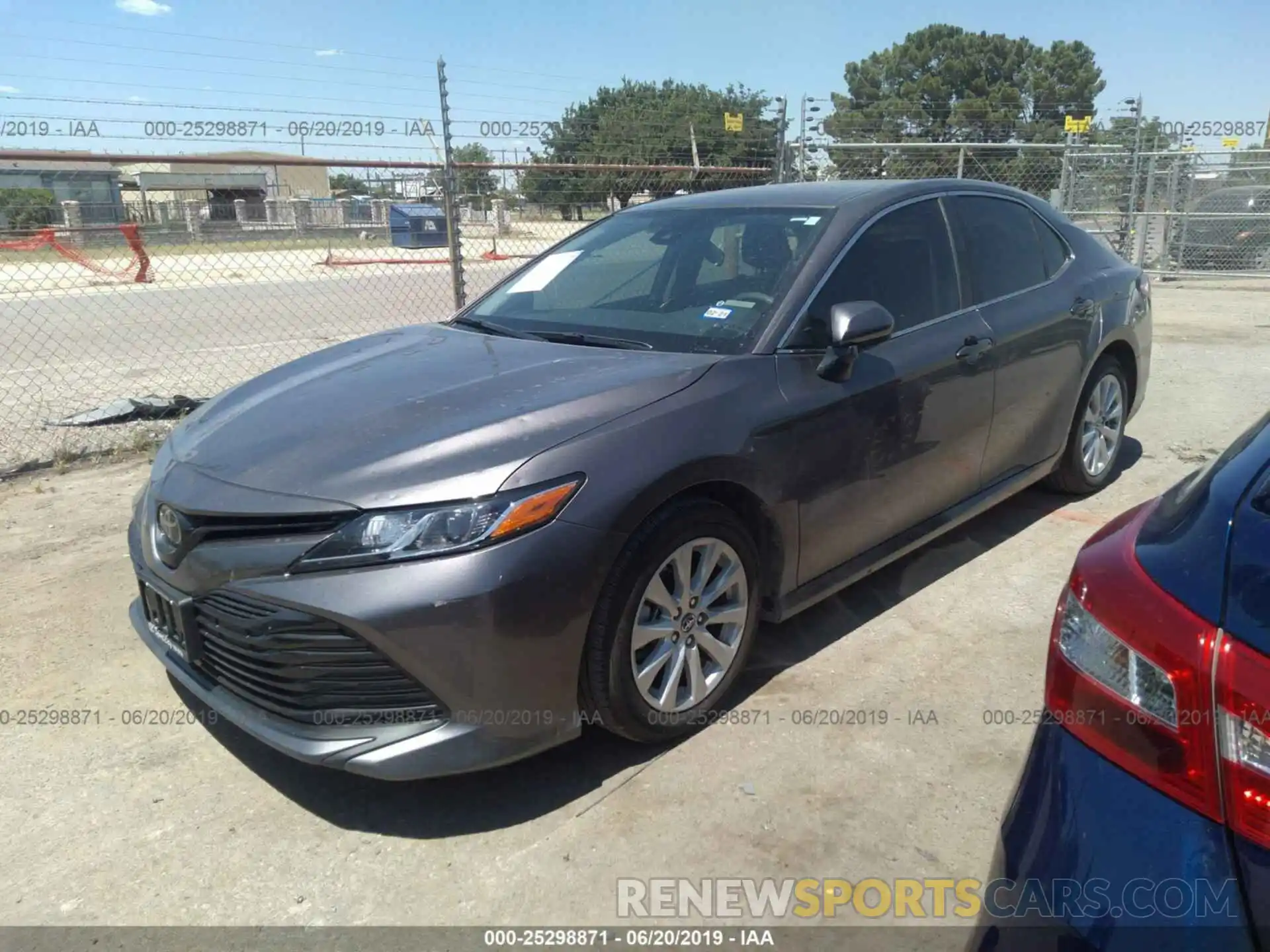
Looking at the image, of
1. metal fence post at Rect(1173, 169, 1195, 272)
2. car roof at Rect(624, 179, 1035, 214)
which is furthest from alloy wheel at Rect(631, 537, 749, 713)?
metal fence post at Rect(1173, 169, 1195, 272)

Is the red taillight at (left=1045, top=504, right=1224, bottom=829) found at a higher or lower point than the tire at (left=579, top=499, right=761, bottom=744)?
higher

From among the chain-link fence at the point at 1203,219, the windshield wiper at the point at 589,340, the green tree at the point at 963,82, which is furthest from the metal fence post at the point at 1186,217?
the green tree at the point at 963,82

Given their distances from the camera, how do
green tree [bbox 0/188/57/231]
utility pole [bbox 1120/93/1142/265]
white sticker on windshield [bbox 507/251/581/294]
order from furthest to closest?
utility pole [bbox 1120/93/1142/265] → green tree [bbox 0/188/57/231] → white sticker on windshield [bbox 507/251/581/294]

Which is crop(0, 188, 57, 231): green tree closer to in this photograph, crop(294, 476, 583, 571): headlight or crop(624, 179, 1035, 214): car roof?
crop(624, 179, 1035, 214): car roof

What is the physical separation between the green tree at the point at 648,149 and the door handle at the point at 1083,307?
4737mm

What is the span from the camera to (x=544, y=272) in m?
4.18

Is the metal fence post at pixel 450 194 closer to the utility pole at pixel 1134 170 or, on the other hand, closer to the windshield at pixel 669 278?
the windshield at pixel 669 278

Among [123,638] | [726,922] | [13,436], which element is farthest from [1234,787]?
[13,436]

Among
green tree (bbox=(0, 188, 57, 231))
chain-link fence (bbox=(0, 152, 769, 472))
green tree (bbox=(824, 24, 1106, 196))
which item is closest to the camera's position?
chain-link fence (bbox=(0, 152, 769, 472))

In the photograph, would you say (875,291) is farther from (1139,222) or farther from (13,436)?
(1139,222)

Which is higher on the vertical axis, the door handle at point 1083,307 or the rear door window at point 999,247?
the rear door window at point 999,247

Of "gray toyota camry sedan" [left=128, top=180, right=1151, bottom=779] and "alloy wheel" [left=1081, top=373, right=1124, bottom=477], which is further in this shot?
"alloy wheel" [left=1081, top=373, right=1124, bottom=477]

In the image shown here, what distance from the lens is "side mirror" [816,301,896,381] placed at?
319 centimetres

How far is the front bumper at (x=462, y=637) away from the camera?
2.38 m
